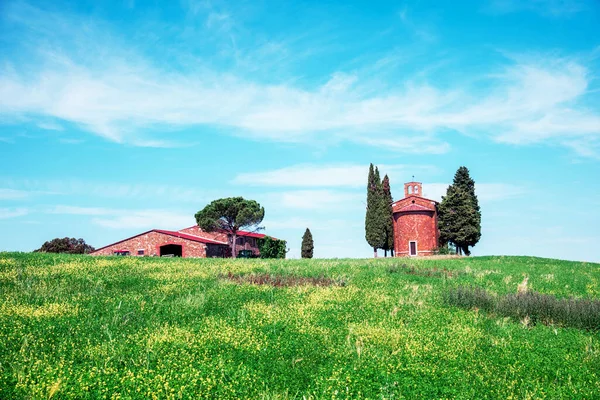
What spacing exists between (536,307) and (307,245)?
5543 centimetres

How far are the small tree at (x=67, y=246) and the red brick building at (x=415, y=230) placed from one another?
48350 mm

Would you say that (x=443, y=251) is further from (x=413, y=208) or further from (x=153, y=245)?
(x=153, y=245)

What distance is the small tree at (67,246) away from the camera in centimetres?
6856

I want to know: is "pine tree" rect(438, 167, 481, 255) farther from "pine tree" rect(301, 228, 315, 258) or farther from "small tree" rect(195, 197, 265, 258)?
"small tree" rect(195, 197, 265, 258)

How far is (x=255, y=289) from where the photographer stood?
15289 mm

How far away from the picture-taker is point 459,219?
60781mm

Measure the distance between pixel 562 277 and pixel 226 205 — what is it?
44.3m

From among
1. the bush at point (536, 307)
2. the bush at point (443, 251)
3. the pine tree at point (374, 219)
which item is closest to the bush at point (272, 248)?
the pine tree at point (374, 219)

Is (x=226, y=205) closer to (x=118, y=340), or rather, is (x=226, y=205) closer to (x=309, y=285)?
(x=309, y=285)

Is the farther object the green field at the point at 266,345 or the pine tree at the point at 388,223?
the pine tree at the point at 388,223

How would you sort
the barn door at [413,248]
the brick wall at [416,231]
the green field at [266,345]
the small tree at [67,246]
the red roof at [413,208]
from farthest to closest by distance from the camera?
the small tree at [67,246] → the red roof at [413,208] → the brick wall at [416,231] → the barn door at [413,248] → the green field at [266,345]

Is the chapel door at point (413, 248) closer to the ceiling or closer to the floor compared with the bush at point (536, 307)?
closer to the ceiling

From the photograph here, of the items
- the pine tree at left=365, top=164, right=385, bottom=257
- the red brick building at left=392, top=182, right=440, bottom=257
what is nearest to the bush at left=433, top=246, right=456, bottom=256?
the red brick building at left=392, top=182, right=440, bottom=257

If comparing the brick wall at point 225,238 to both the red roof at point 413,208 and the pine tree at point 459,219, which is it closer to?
the red roof at point 413,208
